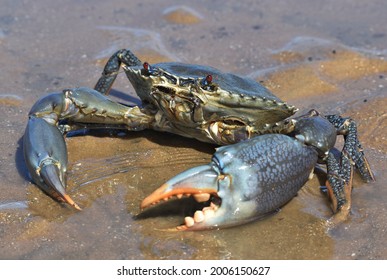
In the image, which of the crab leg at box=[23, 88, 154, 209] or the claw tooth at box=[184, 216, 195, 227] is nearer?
the claw tooth at box=[184, 216, 195, 227]

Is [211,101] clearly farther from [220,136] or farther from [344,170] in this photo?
[344,170]

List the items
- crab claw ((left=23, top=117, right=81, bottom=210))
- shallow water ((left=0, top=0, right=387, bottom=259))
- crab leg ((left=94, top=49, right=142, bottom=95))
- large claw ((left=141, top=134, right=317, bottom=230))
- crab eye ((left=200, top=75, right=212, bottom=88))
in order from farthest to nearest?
crab leg ((left=94, top=49, right=142, bottom=95)), crab eye ((left=200, top=75, right=212, bottom=88)), crab claw ((left=23, top=117, right=81, bottom=210)), shallow water ((left=0, top=0, right=387, bottom=259)), large claw ((left=141, top=134, right=317, bottom=230))

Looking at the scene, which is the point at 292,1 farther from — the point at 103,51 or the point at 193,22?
the point at 103,51

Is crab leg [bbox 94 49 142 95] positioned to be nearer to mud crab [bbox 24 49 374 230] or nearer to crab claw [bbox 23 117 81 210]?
mud crab [bbox 24 49 374 230]

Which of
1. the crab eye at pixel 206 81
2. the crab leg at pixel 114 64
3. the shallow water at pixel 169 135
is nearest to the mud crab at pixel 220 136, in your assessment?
the crab eye at pixel 206 81

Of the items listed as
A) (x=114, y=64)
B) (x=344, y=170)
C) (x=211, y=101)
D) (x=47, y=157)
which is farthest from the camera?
(x=114, y=64)

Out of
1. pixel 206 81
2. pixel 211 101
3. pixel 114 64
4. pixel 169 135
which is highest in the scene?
pixel 206 81

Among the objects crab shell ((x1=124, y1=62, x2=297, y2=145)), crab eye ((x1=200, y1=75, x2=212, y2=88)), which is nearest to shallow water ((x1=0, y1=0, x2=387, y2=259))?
crab shell ((x1=124, y1=62, x2=297, y2=145))

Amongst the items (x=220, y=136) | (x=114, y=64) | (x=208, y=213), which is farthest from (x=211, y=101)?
(x=114, y=64)
